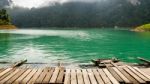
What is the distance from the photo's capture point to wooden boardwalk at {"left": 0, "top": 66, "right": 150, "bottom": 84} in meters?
16.1

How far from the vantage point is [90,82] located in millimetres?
15797

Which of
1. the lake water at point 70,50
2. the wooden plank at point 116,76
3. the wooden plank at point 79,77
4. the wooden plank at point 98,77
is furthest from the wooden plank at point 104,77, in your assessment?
the lake water at point 70,50

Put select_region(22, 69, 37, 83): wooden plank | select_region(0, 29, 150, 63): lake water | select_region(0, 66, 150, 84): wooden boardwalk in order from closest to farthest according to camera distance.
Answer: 1. select_region(0, 66, 150, 84): wooden boardwalk
2. select_region(22, 69, 37, 83): wooden plank
3. select_region(0, 29, 150, 63): lake water

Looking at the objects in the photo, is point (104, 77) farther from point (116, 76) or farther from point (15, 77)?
point (15, 77)

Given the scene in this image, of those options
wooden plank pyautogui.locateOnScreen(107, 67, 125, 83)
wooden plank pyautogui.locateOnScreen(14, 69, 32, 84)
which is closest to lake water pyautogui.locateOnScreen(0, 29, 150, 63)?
wooden plank pyautogui.locateOnScreen(107, 67, 125, 83)

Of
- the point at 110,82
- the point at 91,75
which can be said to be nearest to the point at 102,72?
the point at 91,75

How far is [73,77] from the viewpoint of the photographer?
55.8 feet

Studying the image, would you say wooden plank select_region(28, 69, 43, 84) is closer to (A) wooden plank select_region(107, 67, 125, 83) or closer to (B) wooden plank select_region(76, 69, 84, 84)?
(B) wooden plank select_region(76, 69, 84, 84)

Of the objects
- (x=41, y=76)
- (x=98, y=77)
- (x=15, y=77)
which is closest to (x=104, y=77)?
(x=98, y=77)

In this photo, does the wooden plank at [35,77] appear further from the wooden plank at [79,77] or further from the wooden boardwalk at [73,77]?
the wooden plank at [79,77]

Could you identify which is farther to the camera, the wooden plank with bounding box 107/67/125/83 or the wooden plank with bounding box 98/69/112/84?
the wooden plank with bounding box 107/67/125/83

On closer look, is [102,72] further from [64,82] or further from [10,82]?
[10,82]

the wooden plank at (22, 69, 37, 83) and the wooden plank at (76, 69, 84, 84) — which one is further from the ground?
the wooden plank at (76, 69, 84, 84)

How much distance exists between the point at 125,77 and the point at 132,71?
2295mm
